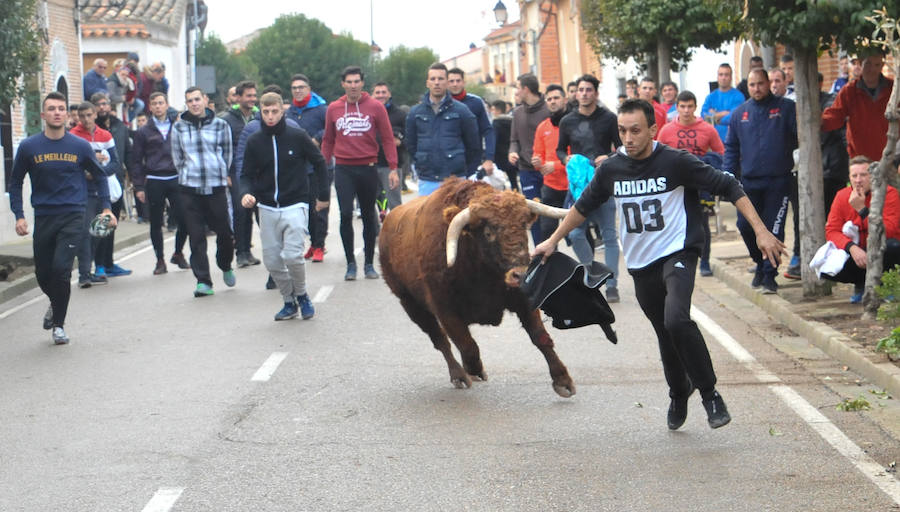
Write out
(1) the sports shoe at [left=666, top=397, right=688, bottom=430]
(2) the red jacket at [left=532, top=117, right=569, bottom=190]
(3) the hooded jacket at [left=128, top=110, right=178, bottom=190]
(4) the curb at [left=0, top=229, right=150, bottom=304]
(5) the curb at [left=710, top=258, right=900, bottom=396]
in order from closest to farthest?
1. (1) the sports shoe at [left=666, top=397, right=688, bottom=430]
2. (5) the curb at [left=710, top=258, right=900, bottom=396]
3. (2) the red jacket at [left=532, top=117, right=569, bottom=190]
4. (4) the curb at [left=0, top=229, right=150, bottom=304]
5. (3) the hooded jacket at [left=128, top=110, right=178, bottom=190]

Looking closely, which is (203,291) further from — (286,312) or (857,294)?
(857,294)

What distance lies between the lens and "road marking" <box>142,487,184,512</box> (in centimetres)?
596

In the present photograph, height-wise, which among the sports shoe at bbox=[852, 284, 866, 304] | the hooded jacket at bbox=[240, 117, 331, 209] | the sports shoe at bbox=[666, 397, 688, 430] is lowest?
the sports shoe at bbox=[666, 397, 688, 430]

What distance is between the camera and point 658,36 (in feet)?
71.4

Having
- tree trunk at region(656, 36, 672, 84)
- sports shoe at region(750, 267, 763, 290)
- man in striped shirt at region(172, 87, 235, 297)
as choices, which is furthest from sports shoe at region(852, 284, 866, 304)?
tree trunk at region(656, 36, 672, 84)

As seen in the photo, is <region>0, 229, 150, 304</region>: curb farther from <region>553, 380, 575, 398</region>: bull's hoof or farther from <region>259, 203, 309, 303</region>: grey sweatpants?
<region>553, 380, 575, 398</region>: bull's hoof

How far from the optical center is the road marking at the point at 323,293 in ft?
42.7

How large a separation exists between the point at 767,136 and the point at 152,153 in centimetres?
763

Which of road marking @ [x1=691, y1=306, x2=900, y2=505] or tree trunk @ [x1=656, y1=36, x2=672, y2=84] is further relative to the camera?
tree trunk @ [x1=656, y1=36, x2=672, y2=84]

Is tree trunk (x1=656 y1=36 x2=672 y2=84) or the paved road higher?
tree trunk (x1=656 y1=36 x2=672 y2=84)

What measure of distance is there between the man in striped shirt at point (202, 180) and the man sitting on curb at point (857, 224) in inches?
242

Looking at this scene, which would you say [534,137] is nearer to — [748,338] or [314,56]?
[748,338]

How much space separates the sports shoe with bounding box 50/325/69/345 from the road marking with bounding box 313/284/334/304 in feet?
8.55

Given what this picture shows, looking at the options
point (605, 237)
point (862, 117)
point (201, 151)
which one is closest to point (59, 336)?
point (201, 151)
